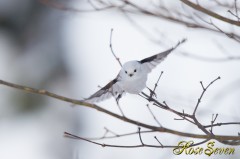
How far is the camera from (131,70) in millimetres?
2229

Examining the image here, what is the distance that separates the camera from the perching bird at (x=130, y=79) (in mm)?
2213

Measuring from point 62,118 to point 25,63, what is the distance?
89 cm

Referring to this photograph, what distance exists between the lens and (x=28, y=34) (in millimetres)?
6832

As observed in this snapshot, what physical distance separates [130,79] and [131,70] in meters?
0.04

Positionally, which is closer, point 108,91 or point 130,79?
point 130,79

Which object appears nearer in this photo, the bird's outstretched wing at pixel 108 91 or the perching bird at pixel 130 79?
the perching bird at pixel 130 79

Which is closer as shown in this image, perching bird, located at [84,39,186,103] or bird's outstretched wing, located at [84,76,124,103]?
perching bird, located at [84,39,186,103]

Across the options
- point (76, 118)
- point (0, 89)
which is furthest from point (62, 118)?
point (0, 89)

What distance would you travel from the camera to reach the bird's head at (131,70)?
2221 mm

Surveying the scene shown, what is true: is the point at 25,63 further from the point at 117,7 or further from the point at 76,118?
the point at 117,7

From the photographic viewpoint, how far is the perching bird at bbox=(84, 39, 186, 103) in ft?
7.26

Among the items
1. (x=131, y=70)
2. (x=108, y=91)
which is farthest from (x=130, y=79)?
(x=108, y=91)

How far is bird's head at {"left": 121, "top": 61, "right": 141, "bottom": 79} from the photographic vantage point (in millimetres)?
2221

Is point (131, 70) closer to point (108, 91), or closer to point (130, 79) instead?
point (130, 79)
